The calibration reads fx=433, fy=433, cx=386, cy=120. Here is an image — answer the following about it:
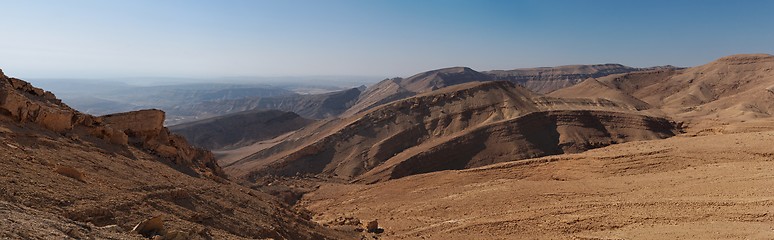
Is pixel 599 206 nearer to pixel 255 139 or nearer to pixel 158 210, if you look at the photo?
pixel 158 210

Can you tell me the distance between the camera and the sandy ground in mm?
14781

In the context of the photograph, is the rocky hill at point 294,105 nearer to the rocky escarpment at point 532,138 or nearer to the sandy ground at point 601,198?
the rocky escarpment at point 532,138

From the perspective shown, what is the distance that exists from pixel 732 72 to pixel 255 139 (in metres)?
85.2

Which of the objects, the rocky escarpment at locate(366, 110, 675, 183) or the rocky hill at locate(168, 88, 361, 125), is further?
the rocky hill at locate(168, 88, 361, 125)

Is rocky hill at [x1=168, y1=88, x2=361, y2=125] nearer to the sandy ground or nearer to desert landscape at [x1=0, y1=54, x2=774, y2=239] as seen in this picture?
desert landscape at [x1=0, y1=54, x2=774, y2=239]

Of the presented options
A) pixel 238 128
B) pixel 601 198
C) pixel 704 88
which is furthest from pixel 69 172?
pixel 704 88

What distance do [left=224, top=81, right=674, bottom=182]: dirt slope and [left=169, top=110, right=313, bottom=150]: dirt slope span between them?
30.3 m

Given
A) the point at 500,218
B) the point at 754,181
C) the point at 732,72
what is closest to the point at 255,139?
the point at 500,218

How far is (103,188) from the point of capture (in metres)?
10.4

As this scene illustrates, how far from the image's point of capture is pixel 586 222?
15.9 metres

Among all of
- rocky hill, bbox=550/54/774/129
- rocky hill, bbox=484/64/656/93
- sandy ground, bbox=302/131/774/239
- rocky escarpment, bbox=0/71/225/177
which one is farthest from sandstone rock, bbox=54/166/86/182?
rocky hill, bbox=484/64/656/93

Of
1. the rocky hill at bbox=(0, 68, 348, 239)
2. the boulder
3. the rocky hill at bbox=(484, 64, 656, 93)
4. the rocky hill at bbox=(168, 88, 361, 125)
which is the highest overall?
the rocky hill at bbox=(484, 64, 656, 93)

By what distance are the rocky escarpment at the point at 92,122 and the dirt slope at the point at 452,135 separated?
17042 mm

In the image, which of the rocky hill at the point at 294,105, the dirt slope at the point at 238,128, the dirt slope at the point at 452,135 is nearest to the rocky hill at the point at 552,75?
the rocky hill at the point at 294,105
